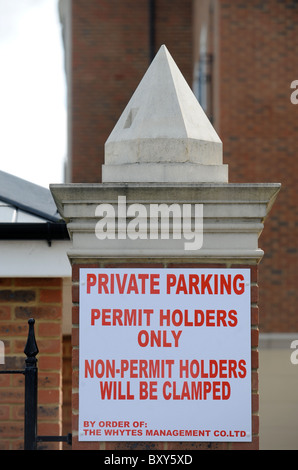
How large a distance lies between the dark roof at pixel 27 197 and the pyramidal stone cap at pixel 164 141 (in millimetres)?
915

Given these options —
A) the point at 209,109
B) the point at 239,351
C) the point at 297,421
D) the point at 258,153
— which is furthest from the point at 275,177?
the point at 239,351

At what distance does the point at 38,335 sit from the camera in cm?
462

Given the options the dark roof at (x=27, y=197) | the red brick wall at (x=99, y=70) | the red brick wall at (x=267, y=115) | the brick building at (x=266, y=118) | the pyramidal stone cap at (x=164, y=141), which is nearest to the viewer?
the pyramidal stone cap at (x=164, y=141)

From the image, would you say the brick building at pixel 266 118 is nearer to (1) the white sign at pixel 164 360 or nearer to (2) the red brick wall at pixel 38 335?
(2) the red brick wall at pixel 38 335

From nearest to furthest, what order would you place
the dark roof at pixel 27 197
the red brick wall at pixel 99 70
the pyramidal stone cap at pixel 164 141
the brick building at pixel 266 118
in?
the pyramidal stone cap at pixel 164 141, the dark roof at pixel 27 197, the brick building at pixel 266 118, the red brick wall at pixel 99 70

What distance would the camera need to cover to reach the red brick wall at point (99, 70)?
20047 millimetres

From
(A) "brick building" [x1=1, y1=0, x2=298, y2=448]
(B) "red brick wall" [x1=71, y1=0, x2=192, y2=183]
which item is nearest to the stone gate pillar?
(A) "brick building" [x1=1, y1=0, x2=298, y2=448]

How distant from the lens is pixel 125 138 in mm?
3582

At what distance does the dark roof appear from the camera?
454cm

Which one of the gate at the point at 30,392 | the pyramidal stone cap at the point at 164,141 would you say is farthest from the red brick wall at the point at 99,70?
the gate at the point at 30,392

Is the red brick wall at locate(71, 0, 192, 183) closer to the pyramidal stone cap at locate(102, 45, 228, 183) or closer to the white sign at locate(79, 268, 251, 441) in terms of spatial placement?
the pyramidal stone cap at locate(102, 45, 228, 183)

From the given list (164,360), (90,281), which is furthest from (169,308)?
(90,281)

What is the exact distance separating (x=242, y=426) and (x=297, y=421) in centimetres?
552

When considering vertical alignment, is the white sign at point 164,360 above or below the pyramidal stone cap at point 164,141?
below
